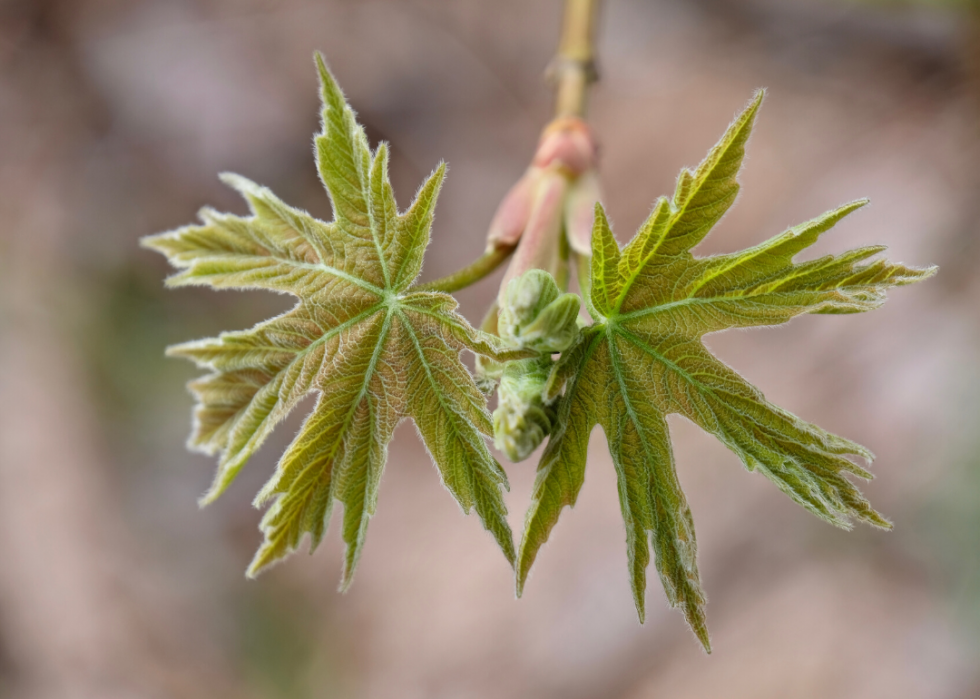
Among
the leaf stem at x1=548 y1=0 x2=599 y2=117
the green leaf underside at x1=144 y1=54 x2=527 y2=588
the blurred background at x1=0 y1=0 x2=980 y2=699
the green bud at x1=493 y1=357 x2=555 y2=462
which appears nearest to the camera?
the green bud at x1=493 y1=357 x2=555 y2=462

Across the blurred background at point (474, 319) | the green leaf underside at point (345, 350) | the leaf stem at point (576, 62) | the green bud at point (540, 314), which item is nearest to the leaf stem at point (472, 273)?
the green leaf underside at point (345, 350)

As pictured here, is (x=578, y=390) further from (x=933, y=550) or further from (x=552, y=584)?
(x=933, y=550)

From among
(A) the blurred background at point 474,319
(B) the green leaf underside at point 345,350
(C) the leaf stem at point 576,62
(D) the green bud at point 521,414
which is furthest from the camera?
(A) the blurred background at point 474,319

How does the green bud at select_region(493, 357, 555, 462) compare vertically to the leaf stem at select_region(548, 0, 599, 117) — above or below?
below

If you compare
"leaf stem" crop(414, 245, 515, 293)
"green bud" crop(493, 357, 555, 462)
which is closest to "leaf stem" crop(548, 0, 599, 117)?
"leaf stem" crop(414, 245, 515, 293)

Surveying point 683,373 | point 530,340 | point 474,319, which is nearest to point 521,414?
point 530,340

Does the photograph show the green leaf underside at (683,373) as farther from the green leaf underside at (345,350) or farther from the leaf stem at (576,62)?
the leaf stem at (576,62)

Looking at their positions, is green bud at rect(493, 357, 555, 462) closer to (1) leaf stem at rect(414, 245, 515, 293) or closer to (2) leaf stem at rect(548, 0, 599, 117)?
(1) leaf stem at rect(414, 245, 515, 293)
